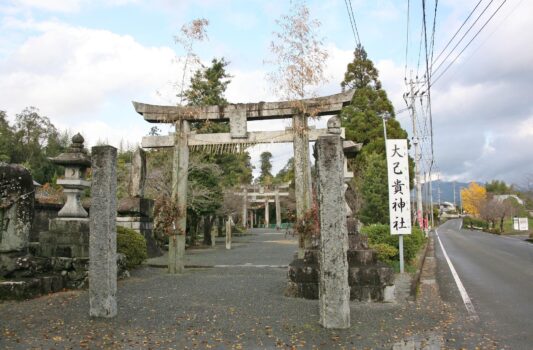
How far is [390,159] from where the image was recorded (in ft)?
35.6

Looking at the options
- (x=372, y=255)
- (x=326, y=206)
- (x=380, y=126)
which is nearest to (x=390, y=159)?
(x=372, y=255)

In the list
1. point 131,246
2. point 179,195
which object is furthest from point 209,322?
point 131,246

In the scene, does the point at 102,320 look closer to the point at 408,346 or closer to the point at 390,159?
the point at 408,346

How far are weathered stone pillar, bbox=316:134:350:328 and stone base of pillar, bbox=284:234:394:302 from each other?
186 centimetres

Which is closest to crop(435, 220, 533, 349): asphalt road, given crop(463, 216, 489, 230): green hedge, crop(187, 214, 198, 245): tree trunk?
crop(187, 214, 198, 245): tree trunk

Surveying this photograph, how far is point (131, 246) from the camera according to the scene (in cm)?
1070

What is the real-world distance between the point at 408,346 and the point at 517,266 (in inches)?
430

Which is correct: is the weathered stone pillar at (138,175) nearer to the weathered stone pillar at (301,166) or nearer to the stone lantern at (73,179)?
the stone lantern at (73,179)

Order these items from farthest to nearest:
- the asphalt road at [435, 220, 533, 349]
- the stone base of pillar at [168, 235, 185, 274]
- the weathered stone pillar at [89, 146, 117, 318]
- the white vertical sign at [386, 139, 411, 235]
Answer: the white vertical sign at [386, 139, 411, 235]
the stone base of pillar at [168, 235, 185, 274]
the weathered stone pillar at [89, 146, 117, 318]
the asphalt road at [435, 220, 533, 349]

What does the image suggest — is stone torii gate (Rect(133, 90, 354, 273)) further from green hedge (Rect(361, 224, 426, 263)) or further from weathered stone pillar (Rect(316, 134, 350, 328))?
green hedge (Rect(361, 224, 426, 263))

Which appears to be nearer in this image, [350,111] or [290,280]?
[290,280]

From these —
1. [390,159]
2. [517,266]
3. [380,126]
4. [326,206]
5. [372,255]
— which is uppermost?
[380,126]

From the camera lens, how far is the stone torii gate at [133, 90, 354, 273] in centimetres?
1034

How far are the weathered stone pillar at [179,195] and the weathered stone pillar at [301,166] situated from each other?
2924mm
